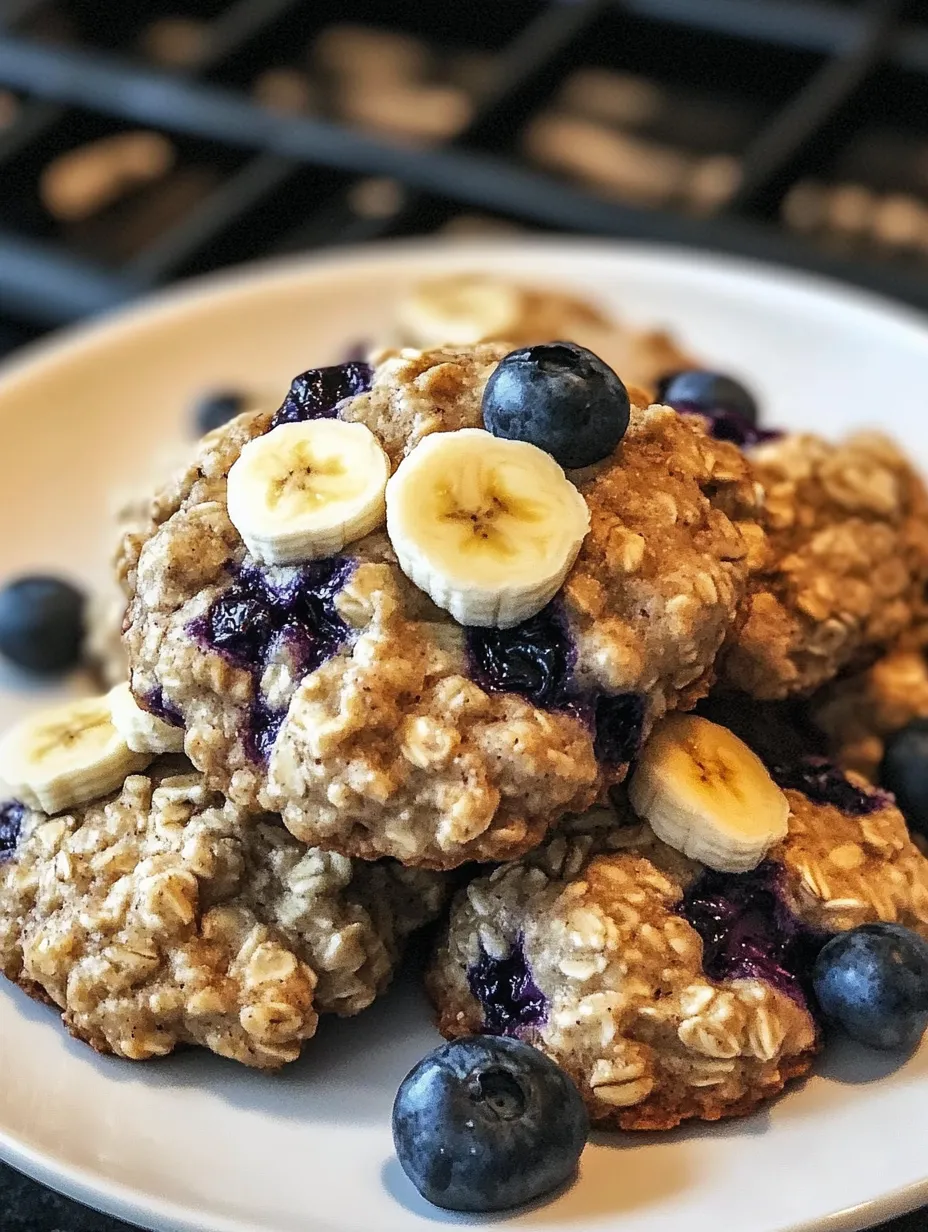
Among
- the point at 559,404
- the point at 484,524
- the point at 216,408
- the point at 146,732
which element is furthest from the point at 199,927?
the point at 216,408

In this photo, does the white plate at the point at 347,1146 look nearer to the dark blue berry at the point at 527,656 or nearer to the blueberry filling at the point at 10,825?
the blueberry filling at the point at 10,825

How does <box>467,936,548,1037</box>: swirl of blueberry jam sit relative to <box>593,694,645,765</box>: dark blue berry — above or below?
below

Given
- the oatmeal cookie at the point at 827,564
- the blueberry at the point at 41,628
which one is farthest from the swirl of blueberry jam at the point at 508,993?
the blueberry at the point at 41,628

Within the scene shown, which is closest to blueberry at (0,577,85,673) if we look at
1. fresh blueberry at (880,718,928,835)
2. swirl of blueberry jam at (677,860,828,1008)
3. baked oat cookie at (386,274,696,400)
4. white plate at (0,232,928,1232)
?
white plate at (0,232,928,1232)

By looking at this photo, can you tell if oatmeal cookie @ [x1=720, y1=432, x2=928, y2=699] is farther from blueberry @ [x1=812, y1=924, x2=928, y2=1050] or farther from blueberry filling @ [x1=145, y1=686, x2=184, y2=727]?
blueberry filling @ [x1=145, y1=686, x2=184, y2=727]

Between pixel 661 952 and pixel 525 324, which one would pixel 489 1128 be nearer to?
pixel 661 952
